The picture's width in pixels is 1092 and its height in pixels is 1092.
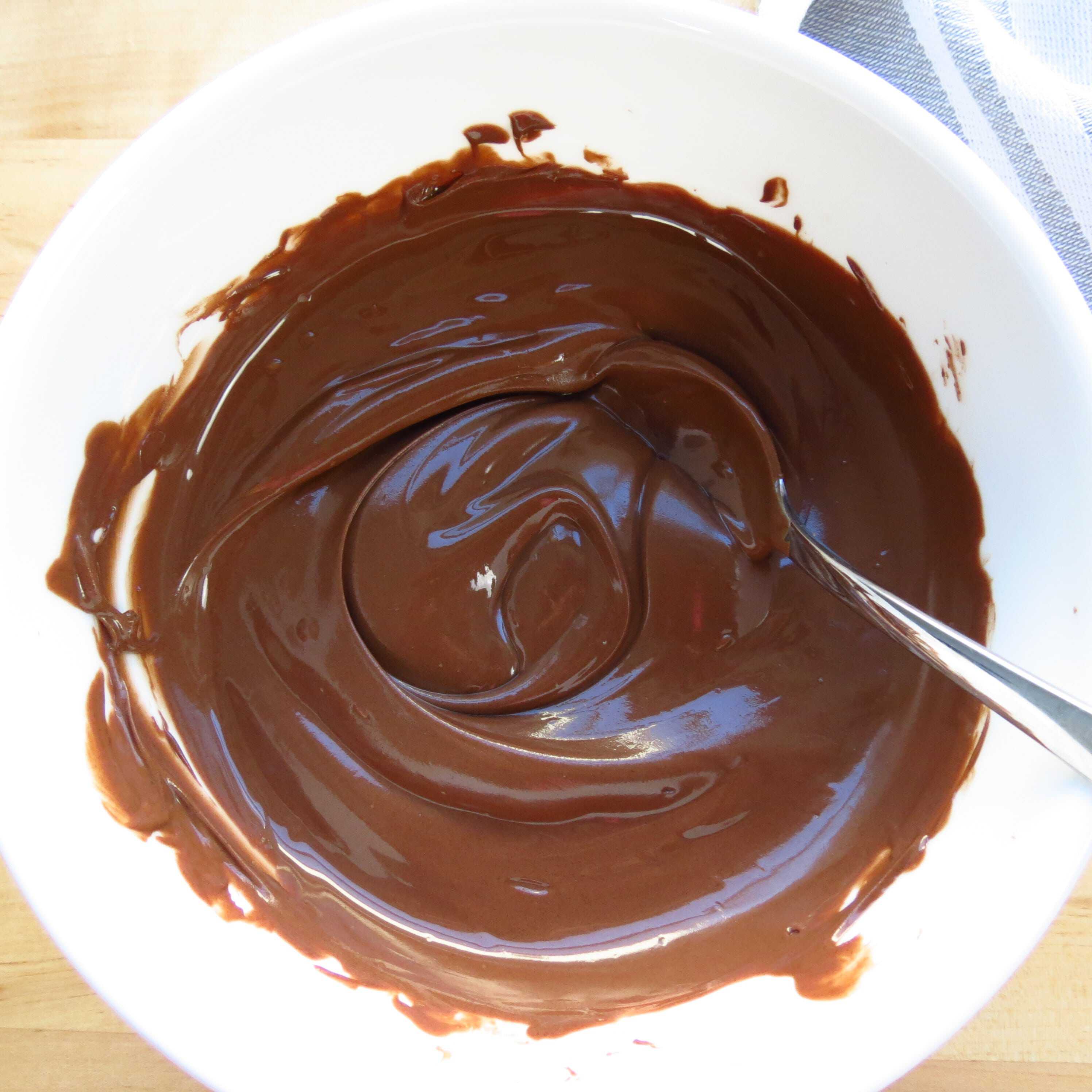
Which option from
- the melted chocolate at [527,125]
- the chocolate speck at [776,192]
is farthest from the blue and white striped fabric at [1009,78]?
the melted chocolate at [527,125]

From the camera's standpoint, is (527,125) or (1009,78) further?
(1009,78)

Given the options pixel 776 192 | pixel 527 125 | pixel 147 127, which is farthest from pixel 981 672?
pixel 147 127

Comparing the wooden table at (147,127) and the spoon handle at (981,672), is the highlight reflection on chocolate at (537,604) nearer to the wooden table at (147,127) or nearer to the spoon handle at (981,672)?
the spoon handle at (981,672)

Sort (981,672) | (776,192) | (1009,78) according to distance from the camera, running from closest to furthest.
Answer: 1. (981,672)
2. (776,192)
3. (1009,78)

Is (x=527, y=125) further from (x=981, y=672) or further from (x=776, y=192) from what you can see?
(x=981, y=672)

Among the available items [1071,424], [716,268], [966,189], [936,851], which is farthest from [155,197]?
[936,851]

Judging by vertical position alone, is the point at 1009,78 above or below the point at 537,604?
above

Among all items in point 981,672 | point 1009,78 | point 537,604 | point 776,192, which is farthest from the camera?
point 537,604
